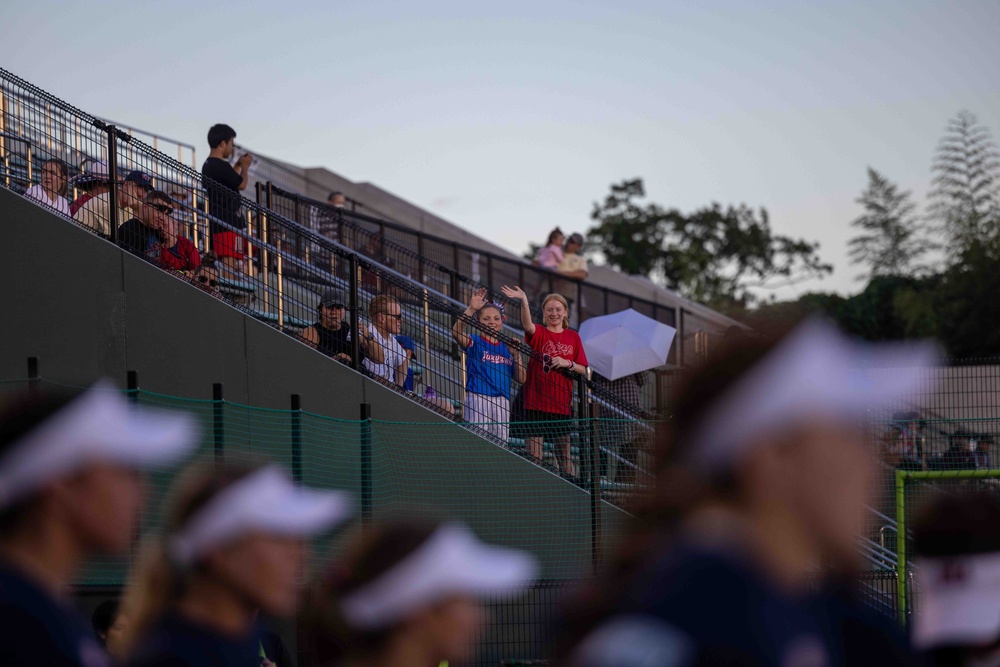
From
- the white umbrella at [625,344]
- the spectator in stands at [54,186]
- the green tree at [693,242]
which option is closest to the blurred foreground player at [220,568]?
the spectator in stands at [54,186]

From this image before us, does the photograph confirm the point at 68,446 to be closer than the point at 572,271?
Yes

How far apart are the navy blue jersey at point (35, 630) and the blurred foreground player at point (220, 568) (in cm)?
16

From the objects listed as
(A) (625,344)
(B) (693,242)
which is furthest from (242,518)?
(B) (693,242)

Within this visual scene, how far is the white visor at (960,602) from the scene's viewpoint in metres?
2.69

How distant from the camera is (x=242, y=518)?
9.01 ft

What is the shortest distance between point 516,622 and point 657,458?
7.43m

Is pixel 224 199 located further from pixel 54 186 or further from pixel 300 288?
pixel 54 186

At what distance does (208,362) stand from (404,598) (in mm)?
A: 8594

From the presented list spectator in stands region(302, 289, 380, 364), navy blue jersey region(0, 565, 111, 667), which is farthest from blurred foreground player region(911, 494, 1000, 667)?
spectator in stands region(302, 289, 380, 364)

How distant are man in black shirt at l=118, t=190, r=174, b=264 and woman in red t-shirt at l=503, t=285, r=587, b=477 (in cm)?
328

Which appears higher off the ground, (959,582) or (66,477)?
(66,477)

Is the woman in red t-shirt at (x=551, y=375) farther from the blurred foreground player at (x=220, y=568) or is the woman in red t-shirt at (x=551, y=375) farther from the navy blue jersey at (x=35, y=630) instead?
the navy blue jersey at (x=35, y=630)

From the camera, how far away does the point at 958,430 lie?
11539 mm

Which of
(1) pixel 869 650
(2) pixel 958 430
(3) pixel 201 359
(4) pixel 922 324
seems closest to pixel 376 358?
(3) pixel 201 359
